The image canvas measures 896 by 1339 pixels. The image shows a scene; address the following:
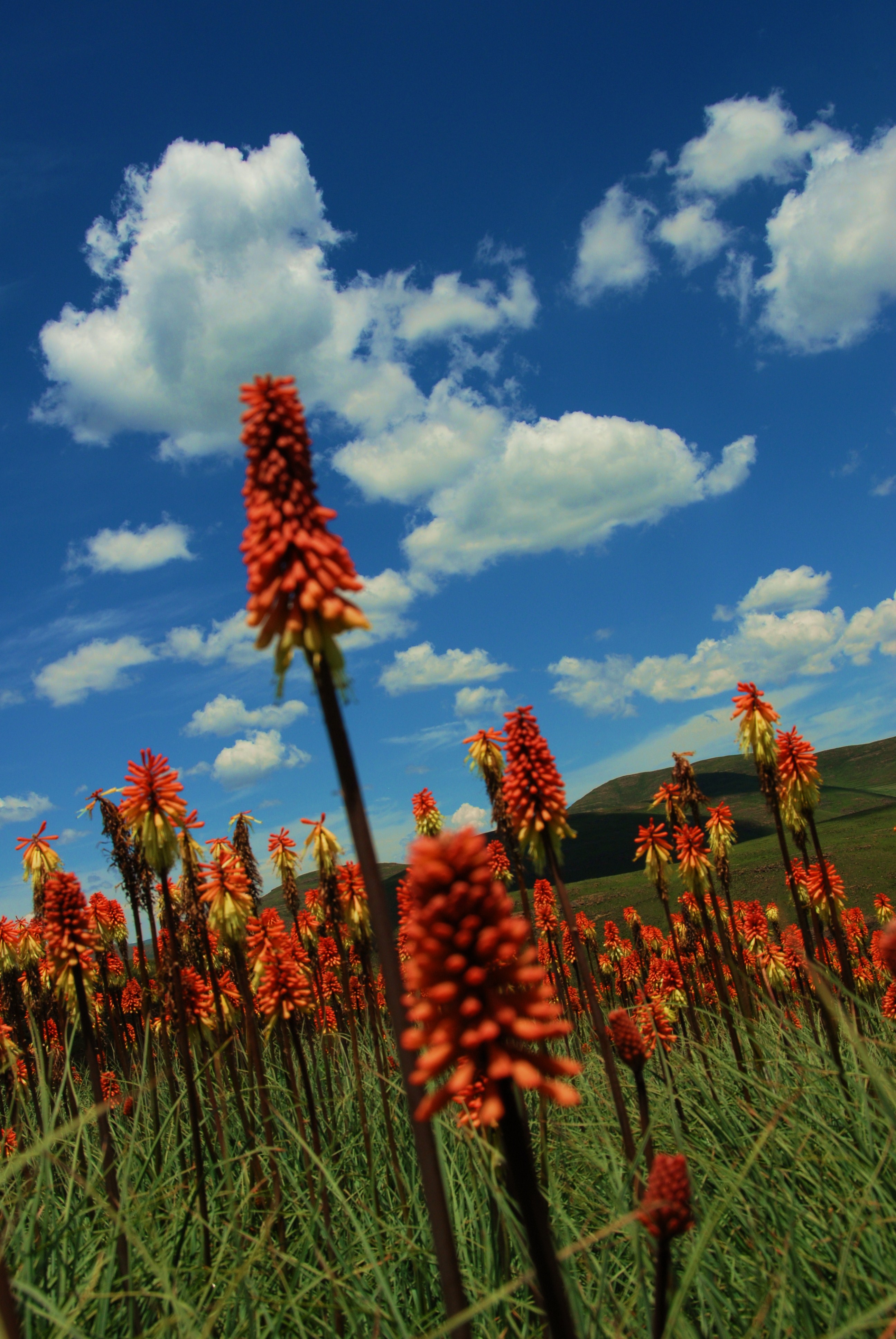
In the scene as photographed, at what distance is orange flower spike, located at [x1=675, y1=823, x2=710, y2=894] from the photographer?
39.0 ft

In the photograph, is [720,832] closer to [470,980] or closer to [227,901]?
[227,901]

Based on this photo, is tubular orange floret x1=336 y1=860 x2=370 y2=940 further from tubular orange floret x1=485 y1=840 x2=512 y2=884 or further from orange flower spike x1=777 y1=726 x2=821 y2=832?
orange flower spike x1=777 y1=726 x2=821 y2=832

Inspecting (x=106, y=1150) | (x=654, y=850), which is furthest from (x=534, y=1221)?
(x=654, y=850)

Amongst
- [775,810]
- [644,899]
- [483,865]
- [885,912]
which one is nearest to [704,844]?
[775,810]

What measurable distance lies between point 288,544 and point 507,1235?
500 centimetres

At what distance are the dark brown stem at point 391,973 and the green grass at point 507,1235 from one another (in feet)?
0.83

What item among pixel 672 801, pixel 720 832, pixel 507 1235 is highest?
pixel 672 801

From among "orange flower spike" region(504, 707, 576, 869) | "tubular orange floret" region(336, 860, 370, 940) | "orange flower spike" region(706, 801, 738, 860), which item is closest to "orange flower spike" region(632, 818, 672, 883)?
"orange flower spike" region(706, 801, 738, 860)

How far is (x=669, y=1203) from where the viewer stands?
8.18 ft

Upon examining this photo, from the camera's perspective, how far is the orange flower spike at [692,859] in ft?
39.0

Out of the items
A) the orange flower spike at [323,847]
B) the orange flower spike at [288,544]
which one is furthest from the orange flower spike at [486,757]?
the orange flower spike at [288,544]

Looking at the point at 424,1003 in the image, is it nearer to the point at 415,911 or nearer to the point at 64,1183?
the point at 415,911

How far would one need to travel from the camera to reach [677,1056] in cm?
939

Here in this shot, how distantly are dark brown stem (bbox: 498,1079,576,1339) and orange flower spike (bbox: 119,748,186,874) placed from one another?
215 inches
